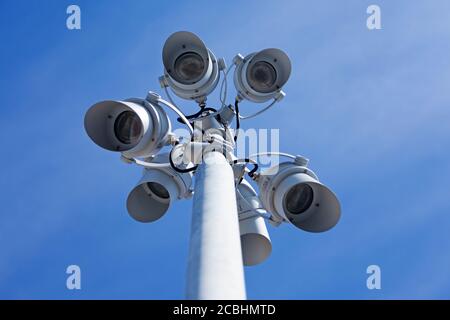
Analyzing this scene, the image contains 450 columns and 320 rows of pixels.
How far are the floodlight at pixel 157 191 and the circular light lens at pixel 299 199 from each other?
1462 mm

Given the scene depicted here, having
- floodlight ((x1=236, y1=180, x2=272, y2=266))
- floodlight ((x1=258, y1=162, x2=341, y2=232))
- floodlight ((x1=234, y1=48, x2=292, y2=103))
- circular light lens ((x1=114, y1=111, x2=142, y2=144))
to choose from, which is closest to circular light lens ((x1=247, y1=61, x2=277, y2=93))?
floodlight ((x1=234, y1=48, x2=292, y2=103))

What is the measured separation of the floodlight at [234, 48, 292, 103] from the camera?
780cm

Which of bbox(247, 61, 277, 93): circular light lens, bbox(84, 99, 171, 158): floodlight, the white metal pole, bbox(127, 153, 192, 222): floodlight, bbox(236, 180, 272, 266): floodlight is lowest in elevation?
the white metal pole

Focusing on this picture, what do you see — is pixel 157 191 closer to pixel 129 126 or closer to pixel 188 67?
pixel 129 126

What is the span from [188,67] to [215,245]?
4799mm

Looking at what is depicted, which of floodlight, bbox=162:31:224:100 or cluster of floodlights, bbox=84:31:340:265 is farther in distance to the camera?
floodlight, bbox=162:31:224:100

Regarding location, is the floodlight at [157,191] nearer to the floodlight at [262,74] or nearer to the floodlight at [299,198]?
the floodlight at [299,198]

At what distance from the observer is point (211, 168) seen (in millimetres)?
4742

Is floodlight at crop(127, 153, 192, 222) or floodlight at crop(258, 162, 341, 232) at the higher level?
floodlight at crop(127, 153, 192, 222)

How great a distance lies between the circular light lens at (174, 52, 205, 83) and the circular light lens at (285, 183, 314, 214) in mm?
2359

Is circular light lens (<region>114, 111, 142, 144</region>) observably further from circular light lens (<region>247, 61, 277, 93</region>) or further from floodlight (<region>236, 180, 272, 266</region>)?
circular light lens (<region>247, 61, 277, 93</region>)

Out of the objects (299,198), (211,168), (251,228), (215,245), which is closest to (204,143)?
(211,168)
